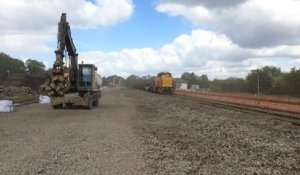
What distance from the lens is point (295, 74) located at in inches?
2594

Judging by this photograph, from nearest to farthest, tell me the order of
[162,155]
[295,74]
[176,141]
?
[162,155] → [176,141] → [295,74]

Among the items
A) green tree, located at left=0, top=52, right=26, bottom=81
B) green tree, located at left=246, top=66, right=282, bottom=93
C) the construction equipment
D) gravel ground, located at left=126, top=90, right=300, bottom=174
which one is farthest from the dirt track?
green tree, located at left=0, top=52, right=26, bottom=81

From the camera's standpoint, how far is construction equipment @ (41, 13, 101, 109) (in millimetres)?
30234

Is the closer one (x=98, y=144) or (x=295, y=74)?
(x=98, y=144)

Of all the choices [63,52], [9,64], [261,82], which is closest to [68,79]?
[63,52]

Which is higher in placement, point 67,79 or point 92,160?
point 67,79

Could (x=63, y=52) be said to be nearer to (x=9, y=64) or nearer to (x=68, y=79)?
(x=68, y=79)

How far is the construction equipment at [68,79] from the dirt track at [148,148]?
8.51m

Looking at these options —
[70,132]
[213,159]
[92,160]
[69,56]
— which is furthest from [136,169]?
[69,56]

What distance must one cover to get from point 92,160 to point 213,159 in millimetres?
3028

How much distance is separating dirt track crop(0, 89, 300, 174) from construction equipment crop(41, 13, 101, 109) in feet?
27.9

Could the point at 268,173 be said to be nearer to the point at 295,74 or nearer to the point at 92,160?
the point at 92,160

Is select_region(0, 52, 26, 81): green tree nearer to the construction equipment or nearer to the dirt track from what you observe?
the construction equipment

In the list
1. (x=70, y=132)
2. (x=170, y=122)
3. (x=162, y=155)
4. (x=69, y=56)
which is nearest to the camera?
(x=162, y=155)
